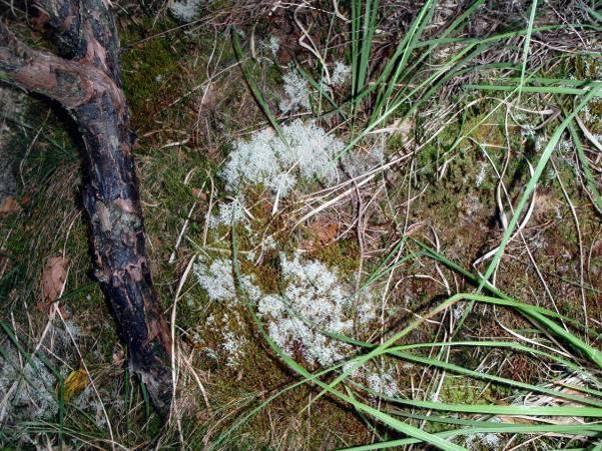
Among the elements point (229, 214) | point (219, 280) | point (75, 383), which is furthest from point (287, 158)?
point (75, 383)

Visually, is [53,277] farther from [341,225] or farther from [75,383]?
[341,225]

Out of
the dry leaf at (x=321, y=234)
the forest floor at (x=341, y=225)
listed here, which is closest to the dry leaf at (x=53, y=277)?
the forest floor at (x=341, y=225)

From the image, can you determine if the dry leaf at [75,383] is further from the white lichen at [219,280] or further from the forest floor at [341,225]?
the white lichen at [219,280]

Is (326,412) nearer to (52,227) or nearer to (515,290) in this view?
(515,290)

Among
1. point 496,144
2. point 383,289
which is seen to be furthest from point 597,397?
point 496,144

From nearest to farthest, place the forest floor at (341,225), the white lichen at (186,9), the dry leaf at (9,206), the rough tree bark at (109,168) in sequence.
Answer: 1. the rough tree bark at (109,168)
2. the forest floor at (341,225)
3. the white lichen at (186,9)
4. the dry leaf at (9,206)

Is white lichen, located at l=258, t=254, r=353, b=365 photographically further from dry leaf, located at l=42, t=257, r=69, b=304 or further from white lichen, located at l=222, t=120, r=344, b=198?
dry leaf, located at l=42, t=257, r=69, b=304
